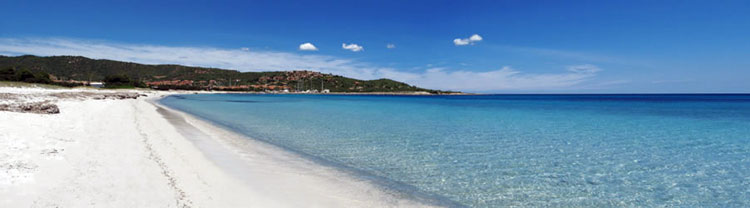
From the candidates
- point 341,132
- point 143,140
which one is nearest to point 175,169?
point 143,140

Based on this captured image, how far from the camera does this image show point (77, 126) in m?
11.0

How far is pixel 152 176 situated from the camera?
581 centimetres

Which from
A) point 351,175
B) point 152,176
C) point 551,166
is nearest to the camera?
point 152,176

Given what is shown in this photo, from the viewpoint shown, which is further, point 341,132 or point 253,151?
point 341,132

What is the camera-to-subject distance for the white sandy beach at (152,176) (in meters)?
4.62

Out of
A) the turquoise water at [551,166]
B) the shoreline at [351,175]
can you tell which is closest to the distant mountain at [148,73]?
the shoreline at [351,175]

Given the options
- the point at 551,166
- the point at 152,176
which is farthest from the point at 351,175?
the point at 551,166

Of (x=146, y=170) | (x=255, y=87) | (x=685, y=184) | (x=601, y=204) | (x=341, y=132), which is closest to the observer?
(x=601, y=204)

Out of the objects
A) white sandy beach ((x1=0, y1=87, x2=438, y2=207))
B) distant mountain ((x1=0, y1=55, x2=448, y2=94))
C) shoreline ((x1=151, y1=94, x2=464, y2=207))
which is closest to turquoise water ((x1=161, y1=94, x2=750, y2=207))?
shoreline ((x1=151, y1=94, x2=464, y2=207))

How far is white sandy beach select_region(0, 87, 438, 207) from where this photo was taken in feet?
15.2

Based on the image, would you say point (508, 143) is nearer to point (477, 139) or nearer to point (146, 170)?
point (477, 139)

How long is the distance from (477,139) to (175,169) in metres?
10.8

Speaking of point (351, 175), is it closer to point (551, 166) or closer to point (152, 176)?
point (152, 176)

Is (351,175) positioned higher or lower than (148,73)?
lower
